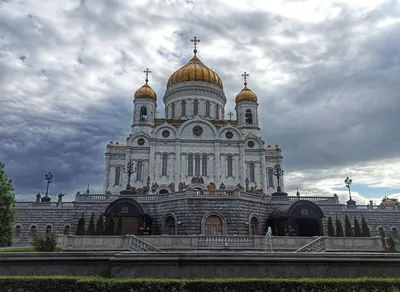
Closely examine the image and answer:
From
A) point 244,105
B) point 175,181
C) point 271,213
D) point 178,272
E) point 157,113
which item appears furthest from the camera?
point 157,113

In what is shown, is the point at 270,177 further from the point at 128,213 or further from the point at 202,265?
the point at 202,265

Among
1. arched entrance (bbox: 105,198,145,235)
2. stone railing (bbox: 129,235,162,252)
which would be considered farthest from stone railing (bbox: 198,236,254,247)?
arched entrance (bbox: 105,198,145,235)

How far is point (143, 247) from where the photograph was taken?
20.7 meters

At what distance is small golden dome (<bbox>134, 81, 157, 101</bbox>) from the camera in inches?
2038

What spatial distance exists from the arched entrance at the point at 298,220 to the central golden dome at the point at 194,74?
31.2 meters

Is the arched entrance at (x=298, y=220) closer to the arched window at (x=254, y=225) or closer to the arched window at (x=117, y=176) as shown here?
the arched window at (x=254, y=225)

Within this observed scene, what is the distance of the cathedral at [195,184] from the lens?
2959 cm

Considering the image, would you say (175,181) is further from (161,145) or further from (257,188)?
(257,188)

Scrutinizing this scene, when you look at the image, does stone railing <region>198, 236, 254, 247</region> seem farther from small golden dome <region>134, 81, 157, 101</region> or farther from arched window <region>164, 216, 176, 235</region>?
small golden dome <region>134, 81, 157, 101</region>

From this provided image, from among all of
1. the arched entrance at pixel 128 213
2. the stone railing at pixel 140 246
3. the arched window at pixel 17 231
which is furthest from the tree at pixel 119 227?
the arched window at pixel 17 231

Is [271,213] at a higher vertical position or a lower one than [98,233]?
higher

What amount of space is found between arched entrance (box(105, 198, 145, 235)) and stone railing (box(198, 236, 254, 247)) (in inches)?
383

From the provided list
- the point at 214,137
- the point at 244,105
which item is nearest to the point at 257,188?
the point at 214,137

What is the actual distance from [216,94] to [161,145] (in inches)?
603
